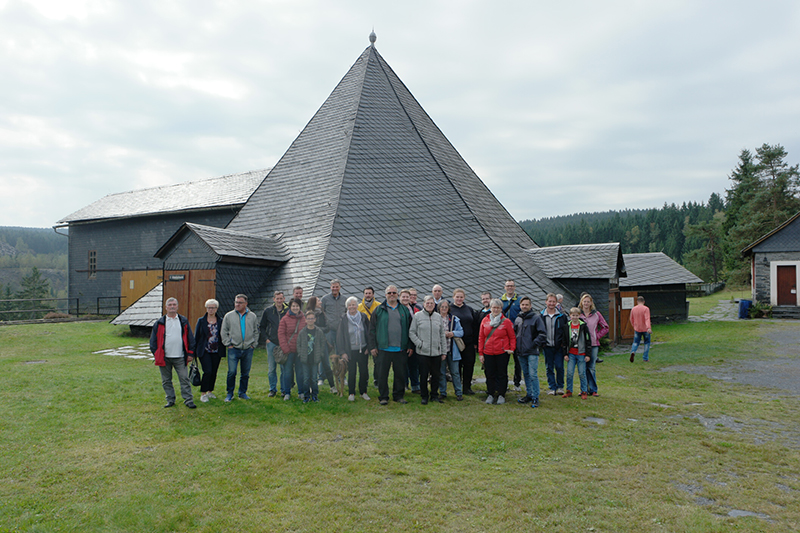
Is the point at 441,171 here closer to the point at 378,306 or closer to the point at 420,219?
the point at 420,219

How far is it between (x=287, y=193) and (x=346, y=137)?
251cm

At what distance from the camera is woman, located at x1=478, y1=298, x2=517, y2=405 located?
6820mm

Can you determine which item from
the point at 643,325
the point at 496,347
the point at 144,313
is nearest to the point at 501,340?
the point at 496,347

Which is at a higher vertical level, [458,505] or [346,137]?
[346,137]

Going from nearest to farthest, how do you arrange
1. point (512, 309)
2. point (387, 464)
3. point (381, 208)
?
point (387, 464) → point (512, 309) → point (381, 208)

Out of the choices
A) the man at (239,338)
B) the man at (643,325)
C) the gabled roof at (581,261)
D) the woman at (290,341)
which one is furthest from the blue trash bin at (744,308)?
the man at (239,338)

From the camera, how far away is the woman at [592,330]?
714 cm

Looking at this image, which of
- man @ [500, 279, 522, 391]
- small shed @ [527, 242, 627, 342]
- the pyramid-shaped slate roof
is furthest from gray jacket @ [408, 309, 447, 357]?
small shed @ [527, 242, 627, 342]

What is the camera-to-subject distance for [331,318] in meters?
7.63

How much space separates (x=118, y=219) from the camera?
25.8 meters

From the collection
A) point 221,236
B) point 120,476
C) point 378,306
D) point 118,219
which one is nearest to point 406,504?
point 120,476

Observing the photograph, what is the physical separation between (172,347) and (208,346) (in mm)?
453

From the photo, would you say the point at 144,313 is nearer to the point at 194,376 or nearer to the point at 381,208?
the point at 381,208

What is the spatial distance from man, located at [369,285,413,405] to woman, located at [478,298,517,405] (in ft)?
3.60
